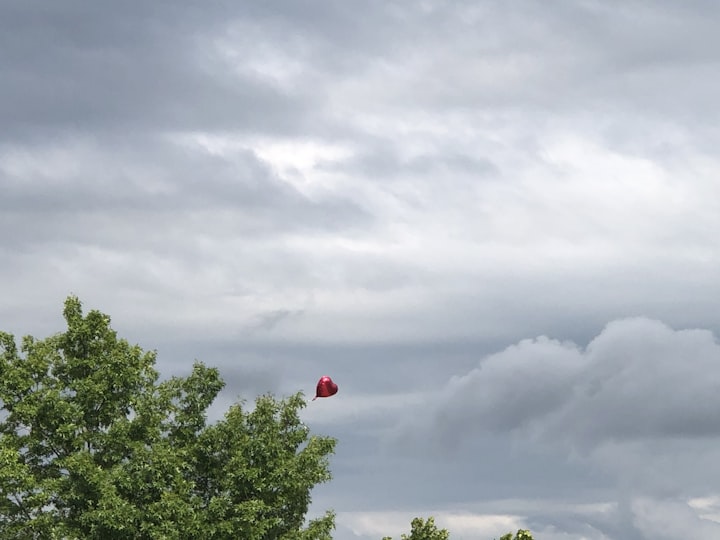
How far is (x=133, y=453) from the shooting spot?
51.2 metres

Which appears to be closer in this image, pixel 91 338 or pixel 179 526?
pixel 179 526

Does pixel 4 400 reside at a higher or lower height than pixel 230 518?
higher

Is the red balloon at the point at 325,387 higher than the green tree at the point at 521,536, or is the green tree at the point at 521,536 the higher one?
the red balloon at the point at 325,387

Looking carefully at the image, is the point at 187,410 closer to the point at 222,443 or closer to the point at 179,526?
the point at 222,443

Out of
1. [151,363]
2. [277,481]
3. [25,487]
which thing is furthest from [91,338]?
[277,481]

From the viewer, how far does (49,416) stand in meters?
51.7

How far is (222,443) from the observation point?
170 ft

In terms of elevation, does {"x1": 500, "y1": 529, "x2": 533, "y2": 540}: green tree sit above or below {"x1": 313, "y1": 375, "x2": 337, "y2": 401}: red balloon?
below

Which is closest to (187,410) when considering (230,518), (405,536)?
(230,518)

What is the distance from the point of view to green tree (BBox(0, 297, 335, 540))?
49.0m

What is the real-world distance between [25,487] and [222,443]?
792 cm

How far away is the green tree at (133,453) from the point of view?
49.0 m

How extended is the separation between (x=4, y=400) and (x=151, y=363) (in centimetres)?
613

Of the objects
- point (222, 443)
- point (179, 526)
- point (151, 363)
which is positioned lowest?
point (179, 526)
